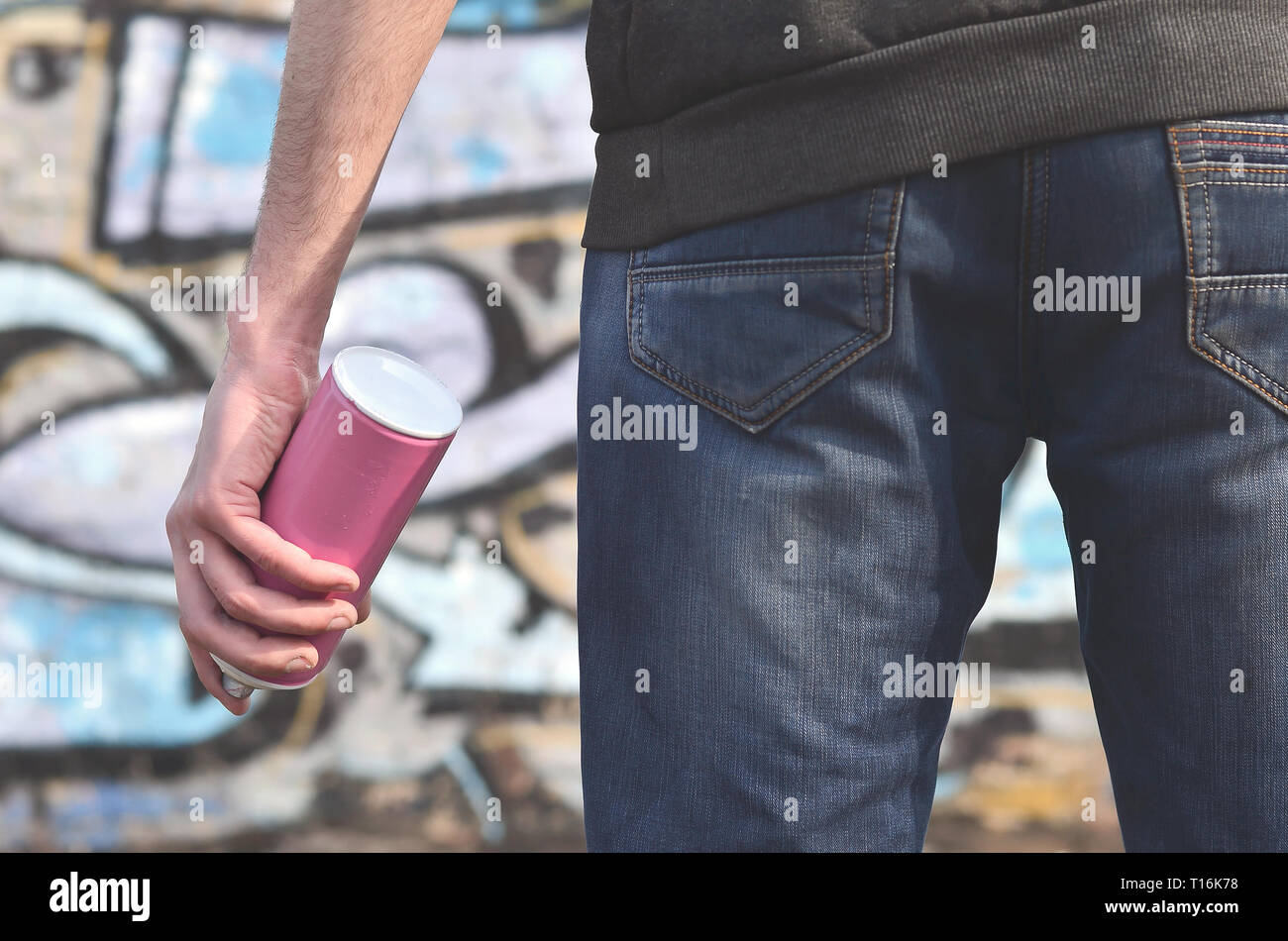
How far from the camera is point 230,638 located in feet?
2.97

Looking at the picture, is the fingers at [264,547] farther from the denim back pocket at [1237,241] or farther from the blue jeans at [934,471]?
the denim back pocket at [1237,241]

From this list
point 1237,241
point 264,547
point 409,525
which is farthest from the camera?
point 409,525

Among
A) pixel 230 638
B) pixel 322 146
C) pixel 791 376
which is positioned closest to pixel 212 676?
pixel 230 638

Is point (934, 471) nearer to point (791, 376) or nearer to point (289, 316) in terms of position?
point (791, 376)

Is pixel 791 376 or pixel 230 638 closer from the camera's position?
pixel 791 376

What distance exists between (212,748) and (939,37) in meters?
3.07

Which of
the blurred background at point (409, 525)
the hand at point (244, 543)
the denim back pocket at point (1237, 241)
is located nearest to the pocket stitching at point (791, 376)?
the denim back pocket at point (1237, 241)

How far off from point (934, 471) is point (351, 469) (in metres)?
0.50

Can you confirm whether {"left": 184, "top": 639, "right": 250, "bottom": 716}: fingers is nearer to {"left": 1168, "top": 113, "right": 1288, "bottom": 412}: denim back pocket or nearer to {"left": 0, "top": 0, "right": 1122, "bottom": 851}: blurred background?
{"left": 1168, "top": 113, "right": 1288, "bottom": 412}: denim back pocket

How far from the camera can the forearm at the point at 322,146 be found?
866mm

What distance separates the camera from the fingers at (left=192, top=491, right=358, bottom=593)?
34.3 inches

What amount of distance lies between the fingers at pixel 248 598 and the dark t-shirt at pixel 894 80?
45cm

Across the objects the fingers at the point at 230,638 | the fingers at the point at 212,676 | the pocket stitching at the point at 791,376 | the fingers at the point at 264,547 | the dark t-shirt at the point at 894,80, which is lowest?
the fingers at the point at 212,676

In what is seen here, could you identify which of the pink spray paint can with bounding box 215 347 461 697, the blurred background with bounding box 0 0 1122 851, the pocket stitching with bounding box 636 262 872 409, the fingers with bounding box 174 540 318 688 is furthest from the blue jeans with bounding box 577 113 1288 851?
the blurred background with bounding box 0 0 1122 851
